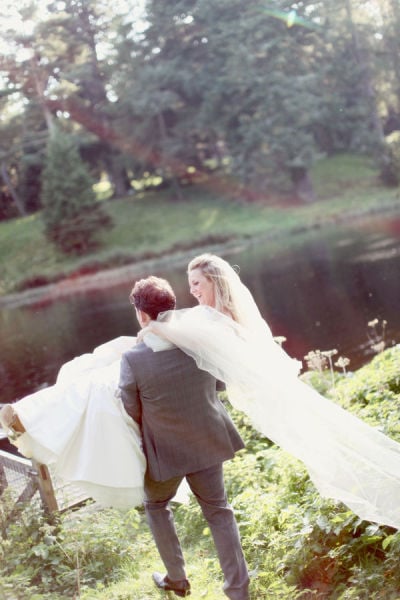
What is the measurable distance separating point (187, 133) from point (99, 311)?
23284 mm

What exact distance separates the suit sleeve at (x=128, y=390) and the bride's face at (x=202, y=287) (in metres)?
0.63

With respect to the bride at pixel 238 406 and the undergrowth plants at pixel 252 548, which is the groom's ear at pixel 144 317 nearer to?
the bride at pixel 238 406

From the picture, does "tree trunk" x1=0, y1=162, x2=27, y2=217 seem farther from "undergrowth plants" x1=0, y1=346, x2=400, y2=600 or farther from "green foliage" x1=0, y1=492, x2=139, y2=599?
"green foliage" x1=0, y1=492, x2=139, y2=599

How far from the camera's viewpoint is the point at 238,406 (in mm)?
4434

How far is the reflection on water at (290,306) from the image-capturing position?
1675cm

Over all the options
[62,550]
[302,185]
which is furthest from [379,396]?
[302,185]

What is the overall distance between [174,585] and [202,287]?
1.74m

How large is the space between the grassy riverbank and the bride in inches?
1442

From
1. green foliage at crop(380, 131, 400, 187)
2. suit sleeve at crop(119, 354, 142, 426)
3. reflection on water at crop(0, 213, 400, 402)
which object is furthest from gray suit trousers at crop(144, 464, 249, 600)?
green foliage at crop(380, 131, 400, 187)

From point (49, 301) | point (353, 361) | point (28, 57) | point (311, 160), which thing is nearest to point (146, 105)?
point (28, 57)

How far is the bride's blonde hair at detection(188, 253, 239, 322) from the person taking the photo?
14.6 ft

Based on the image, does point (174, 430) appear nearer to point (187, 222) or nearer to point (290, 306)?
point (290, 306)

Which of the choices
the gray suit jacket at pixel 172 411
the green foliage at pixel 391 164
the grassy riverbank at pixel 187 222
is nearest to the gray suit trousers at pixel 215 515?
the gray suit jacket at pixel 172 411

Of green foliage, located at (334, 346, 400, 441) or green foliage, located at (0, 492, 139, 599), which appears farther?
green foliage, located at (334, 346, 400, 441)
